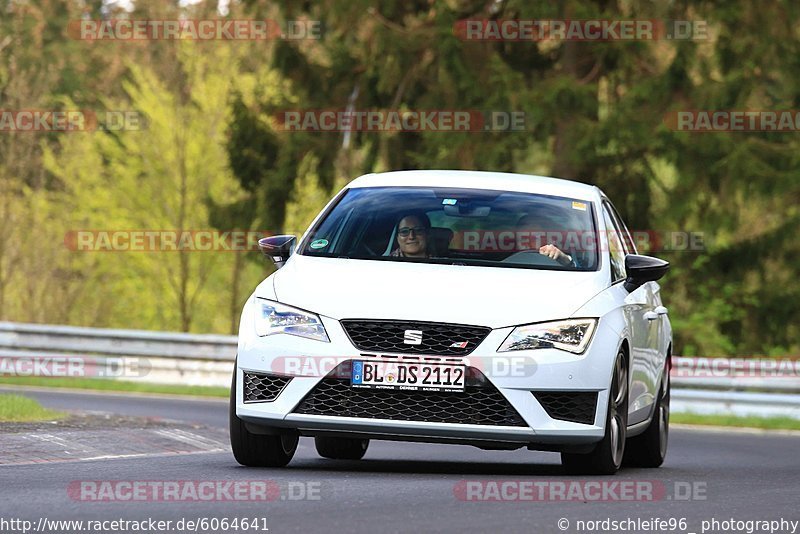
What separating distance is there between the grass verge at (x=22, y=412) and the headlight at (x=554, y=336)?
498 cm

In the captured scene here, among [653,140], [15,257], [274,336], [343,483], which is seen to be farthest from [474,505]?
[15,257]

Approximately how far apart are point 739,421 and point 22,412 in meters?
9.44

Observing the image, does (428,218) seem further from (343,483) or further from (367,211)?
(343,483)

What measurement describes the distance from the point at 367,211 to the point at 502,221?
85cm

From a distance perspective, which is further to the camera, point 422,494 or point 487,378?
point 487,378

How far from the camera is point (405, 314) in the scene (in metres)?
9.05

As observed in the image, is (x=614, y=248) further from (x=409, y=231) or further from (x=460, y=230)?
(x=409, y=231)

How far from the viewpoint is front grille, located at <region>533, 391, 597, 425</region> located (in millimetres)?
9195

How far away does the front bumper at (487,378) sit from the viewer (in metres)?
9.07

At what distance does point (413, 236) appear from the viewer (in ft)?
33.5
